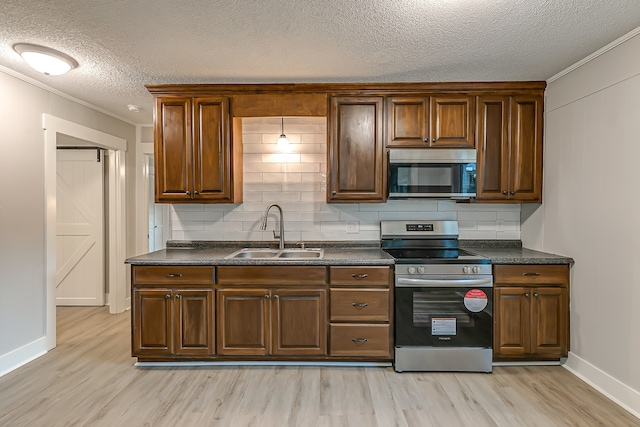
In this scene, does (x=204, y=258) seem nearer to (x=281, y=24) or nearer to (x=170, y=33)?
(x=170, y=33)

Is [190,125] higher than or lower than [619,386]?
higher

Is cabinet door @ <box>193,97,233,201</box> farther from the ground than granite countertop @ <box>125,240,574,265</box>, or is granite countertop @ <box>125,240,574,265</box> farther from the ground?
cabinet door @ <box>193,97,233,201</box>

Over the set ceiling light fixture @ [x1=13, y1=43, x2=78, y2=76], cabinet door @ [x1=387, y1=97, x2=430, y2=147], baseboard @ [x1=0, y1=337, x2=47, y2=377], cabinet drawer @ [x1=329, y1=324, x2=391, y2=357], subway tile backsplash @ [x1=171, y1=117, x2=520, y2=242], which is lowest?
baseboard @ [x1=0, y1=337, x2=47, y2=377]

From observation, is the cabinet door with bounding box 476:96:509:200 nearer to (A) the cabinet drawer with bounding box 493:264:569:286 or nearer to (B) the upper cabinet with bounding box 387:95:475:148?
(B) the upper cabinet with bounding box 387:95:475:148

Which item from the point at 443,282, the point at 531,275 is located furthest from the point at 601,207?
the point at 443,282

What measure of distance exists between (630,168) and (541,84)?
116 centimetres

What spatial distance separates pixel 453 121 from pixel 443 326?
68.2 inches

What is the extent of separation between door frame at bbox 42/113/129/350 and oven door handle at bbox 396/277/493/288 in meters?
3.12

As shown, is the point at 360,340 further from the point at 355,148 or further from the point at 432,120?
the point at 432,120

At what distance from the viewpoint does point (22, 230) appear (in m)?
3.02

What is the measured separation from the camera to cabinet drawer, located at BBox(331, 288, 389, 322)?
2.86 meters

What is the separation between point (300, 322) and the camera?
2.88 metres

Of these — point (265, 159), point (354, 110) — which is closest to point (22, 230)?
point (265, 159)

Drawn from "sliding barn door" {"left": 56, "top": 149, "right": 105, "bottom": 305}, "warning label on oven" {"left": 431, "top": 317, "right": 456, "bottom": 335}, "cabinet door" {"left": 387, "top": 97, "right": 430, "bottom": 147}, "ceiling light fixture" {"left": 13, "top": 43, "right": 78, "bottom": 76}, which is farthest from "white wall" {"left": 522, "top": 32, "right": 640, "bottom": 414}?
"sliding barn door" {"left": 56, "top": 149, "right": 105, "bottom": 305}
